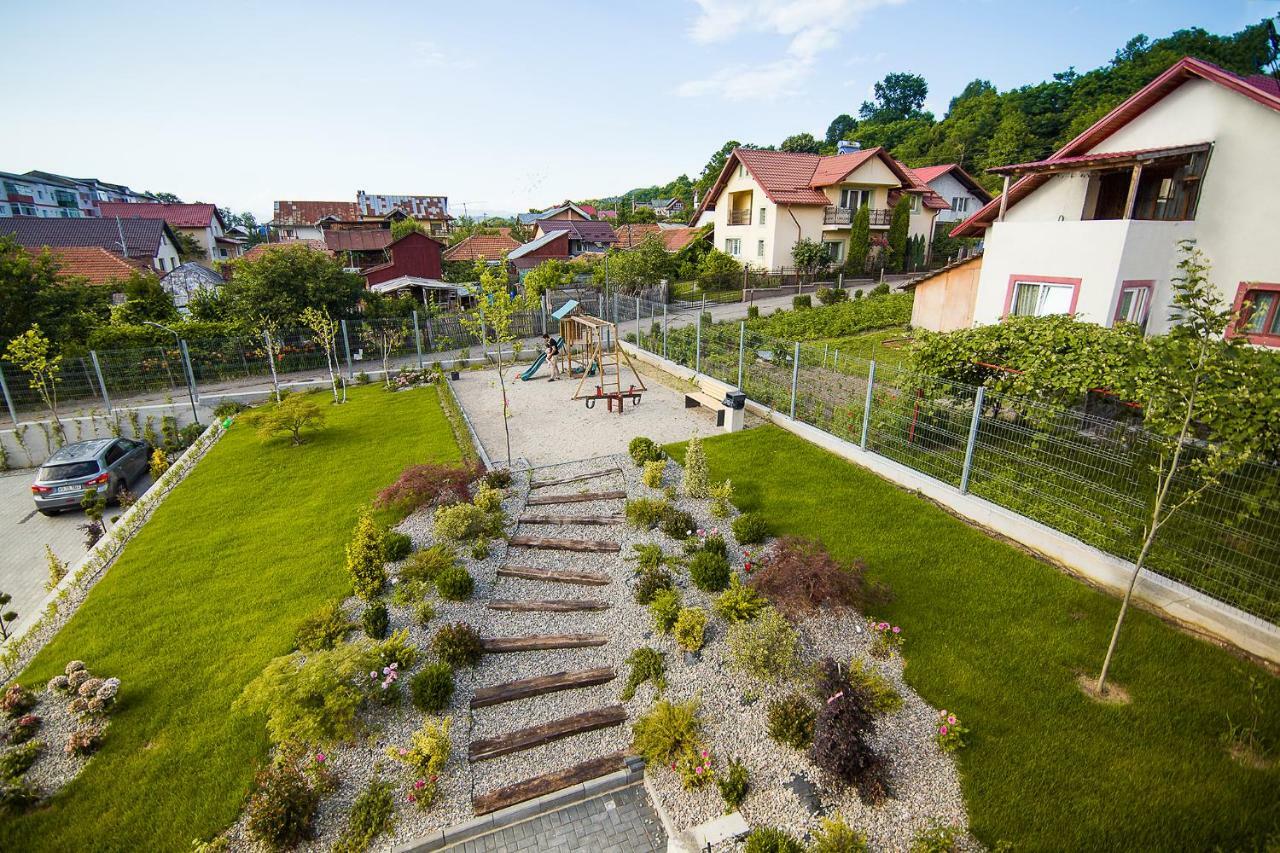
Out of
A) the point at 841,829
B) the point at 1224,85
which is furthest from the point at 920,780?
the point at 1224,85

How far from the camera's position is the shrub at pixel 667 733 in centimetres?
549

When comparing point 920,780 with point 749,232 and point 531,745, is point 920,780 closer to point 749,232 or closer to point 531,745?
point 531,745

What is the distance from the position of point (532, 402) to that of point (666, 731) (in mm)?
12499

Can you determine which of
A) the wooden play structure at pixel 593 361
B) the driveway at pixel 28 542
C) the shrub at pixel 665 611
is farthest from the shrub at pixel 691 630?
the driveway at pixel 28 542

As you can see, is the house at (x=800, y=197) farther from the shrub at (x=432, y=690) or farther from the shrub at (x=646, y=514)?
the shrub at (x=432, y=690)

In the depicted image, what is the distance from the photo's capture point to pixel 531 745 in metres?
5.80

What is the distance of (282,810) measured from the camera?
491cm

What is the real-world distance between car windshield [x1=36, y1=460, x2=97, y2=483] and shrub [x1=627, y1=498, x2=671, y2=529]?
13.5m

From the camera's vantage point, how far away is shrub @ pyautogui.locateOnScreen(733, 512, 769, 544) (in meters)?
8.56

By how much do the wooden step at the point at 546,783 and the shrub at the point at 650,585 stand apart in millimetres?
2170

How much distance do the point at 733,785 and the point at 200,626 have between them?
23.9 ft

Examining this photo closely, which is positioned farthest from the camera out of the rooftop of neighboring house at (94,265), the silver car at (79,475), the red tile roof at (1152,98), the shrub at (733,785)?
the rooftop of neighboring house at (94,265)

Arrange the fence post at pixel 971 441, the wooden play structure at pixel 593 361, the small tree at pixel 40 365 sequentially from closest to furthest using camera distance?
the fence post at pixel 971 441 → the wooden play structure at pixel 593 361 → the small tree at pixel 40 365

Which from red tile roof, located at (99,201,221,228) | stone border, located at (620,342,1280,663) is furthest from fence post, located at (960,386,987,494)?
red tile roof, located at (99,201,221,228)
